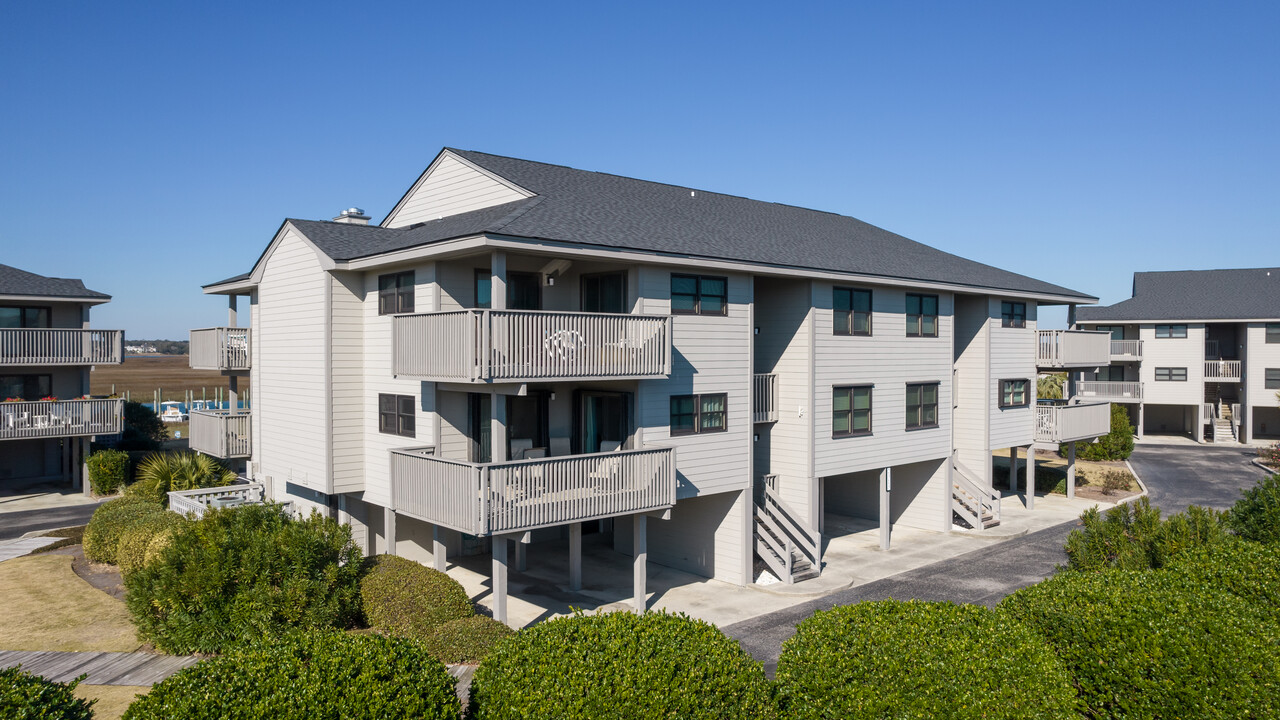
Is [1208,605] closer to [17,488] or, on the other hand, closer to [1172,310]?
[17,488]

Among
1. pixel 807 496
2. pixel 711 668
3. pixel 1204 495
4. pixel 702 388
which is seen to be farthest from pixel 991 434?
pixel 711 668

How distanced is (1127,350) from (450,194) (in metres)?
45.1

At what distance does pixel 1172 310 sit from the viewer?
50375mm

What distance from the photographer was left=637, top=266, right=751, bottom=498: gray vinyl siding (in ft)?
61.0

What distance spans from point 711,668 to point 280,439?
658 inches

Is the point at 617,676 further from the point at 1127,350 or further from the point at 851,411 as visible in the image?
the point at 1127,350

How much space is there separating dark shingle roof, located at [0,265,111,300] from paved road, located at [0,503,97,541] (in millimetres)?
7967

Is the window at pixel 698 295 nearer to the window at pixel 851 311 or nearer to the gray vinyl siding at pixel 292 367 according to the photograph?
the window at pixel 851 311

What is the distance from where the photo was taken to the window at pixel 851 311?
23.2 meters

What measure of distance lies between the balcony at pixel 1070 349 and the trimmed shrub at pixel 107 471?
34.5 m

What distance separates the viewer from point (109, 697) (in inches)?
490

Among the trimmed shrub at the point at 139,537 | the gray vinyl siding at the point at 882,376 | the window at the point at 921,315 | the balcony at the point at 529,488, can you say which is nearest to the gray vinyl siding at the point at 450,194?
the balcony at the point at 529,488

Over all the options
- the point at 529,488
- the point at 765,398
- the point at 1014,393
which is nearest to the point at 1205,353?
the point at 1014,393

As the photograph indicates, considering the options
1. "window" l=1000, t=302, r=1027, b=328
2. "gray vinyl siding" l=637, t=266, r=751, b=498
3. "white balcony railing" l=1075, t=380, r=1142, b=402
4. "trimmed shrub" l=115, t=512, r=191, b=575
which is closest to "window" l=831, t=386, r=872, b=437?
"gray vinyl siding" l=637, t=266, r=751, b=498
